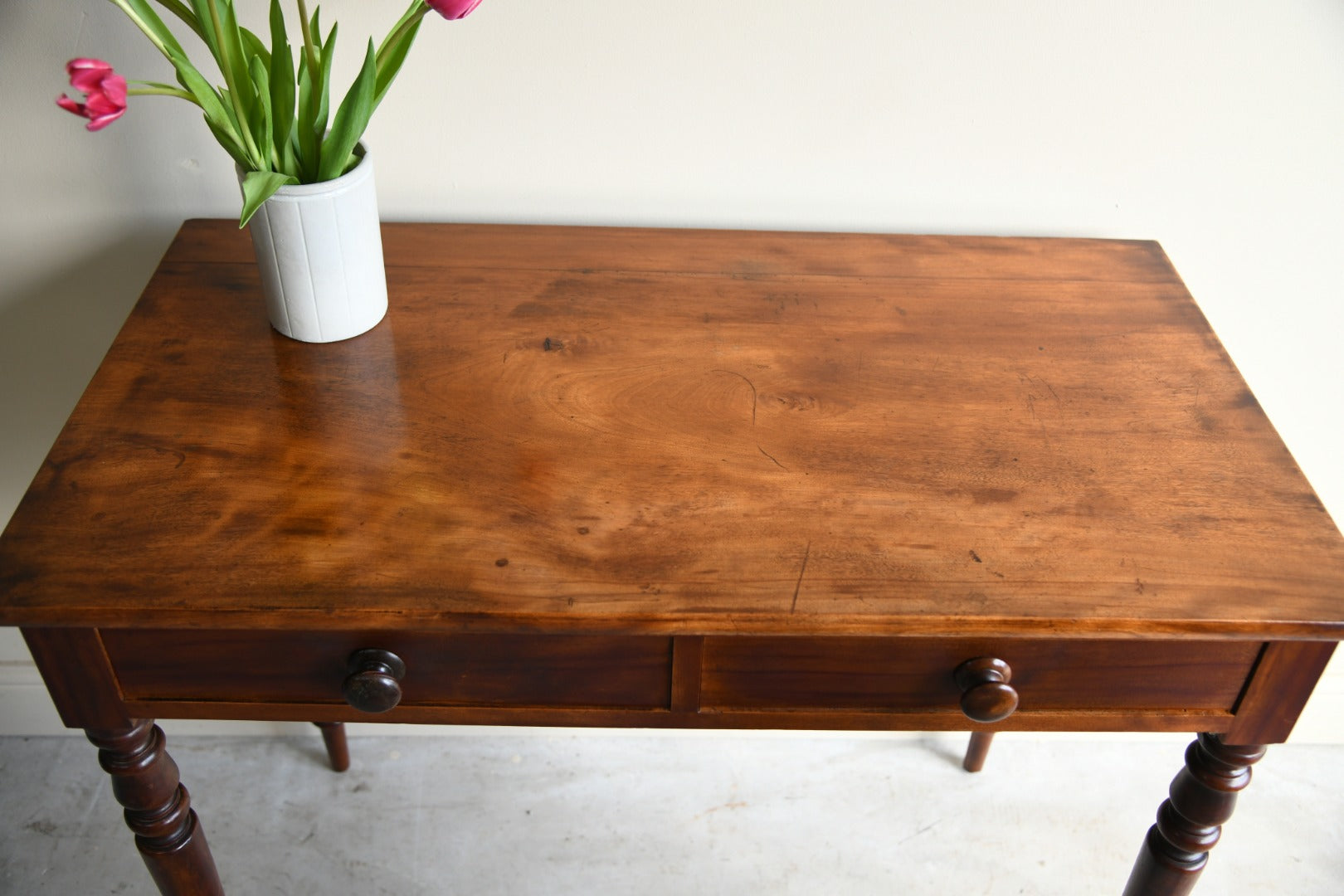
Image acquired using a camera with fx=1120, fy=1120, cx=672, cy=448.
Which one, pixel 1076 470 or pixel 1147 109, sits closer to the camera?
pixel 1076 470

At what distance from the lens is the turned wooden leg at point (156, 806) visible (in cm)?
97

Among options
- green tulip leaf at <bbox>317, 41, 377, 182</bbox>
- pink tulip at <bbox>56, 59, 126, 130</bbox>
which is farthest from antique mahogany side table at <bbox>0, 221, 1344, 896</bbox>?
pink tulip at <bbox>56, 59, 126, 130</bbox>

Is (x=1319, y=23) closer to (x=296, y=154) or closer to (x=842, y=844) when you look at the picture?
(x=296, y=154)

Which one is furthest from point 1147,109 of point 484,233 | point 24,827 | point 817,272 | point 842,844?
point 24,827

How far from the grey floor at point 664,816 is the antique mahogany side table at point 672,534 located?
521mm

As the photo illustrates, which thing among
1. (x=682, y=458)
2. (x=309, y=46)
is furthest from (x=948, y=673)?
(x=309, y=46)

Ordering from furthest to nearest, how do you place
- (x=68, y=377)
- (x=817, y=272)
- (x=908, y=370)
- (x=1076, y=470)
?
(x=68, y=377) < (x=817, y=272) < (x=908, y=370) < (x=1076, y=470)

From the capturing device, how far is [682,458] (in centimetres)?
96

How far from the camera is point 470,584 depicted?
2.76 ft

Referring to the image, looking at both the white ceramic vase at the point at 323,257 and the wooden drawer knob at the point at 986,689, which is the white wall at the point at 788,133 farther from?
the wooden drawer knob at the point at 986,689

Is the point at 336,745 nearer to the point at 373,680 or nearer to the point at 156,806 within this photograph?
the point at 156,806

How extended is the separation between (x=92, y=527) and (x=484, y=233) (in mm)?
537

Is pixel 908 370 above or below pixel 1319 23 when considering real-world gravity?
below

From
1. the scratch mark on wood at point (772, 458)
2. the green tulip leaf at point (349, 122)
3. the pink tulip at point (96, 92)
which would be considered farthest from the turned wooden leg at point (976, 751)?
the pink tulip at point (96, 92)
